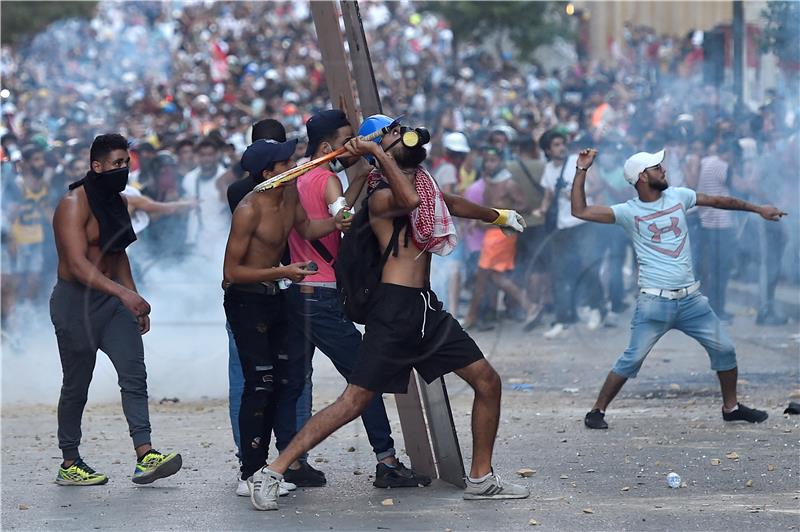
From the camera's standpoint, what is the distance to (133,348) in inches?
245

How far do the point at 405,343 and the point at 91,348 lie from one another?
1.62 metres

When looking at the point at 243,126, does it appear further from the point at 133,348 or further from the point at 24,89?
the point at 133,348

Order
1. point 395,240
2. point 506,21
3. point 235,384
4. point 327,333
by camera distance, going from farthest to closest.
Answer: point 506,21
point 235,384
point 327,333
point 395,240

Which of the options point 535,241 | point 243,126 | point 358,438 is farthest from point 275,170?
point 243,126

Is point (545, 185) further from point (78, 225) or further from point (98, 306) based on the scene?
point (78, 225)

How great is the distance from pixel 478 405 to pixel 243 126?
15.7m

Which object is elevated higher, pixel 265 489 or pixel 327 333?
pixel 327 333

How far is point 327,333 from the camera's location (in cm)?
595

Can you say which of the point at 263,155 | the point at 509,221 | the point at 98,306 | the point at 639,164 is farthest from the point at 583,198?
the point at 98,306

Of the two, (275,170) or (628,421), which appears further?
(628,421)

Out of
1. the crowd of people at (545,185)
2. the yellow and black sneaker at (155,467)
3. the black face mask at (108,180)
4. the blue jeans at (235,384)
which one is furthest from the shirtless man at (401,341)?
the crowd of people at (545,185)

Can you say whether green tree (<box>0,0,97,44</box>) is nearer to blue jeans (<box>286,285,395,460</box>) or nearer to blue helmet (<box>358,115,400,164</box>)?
blue jeans (<box>286,285,395,460</box>)

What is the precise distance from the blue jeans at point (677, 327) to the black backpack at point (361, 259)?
7.51 ft

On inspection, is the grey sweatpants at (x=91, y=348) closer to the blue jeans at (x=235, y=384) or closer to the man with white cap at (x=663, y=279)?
the blue jeans at (x=235, y=384)
